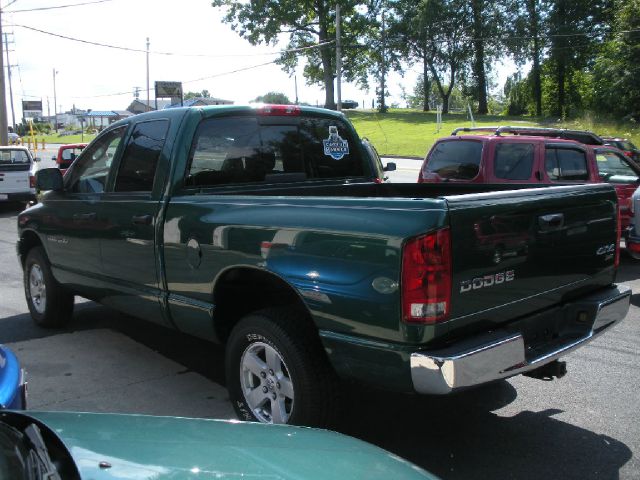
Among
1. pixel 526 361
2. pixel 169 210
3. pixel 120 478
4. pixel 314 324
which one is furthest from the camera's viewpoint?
pixel 169 210

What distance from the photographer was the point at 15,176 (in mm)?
15922

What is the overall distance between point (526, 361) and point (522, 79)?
66235 millimetres

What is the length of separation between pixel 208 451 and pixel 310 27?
62.5 m

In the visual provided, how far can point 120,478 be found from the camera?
1769mm

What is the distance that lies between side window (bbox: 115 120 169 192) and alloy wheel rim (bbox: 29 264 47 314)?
1.81 metres

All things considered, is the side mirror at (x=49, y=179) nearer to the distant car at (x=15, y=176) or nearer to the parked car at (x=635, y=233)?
the parked car at (x=635, y=233)

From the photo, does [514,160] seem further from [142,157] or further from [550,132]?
[142,157]

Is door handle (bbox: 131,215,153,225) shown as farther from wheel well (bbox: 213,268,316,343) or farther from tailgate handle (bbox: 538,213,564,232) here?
tailgate handle (bbox: 538,213,564,232)

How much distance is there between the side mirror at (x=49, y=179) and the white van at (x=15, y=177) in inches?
452

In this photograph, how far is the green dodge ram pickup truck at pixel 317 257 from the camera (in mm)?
2900

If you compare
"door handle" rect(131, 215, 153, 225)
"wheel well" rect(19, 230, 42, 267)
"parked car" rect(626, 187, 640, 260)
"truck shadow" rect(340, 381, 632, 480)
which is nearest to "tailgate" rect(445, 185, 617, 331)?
"truck shadow" rect(340, 381, 632, 480)

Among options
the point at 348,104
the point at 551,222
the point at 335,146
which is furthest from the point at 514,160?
the point at 348,104

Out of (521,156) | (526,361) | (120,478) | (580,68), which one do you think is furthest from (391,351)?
(580,68)

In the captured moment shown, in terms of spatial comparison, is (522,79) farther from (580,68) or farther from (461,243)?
(461,243)
